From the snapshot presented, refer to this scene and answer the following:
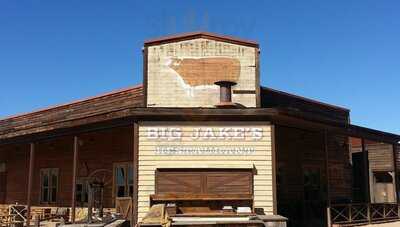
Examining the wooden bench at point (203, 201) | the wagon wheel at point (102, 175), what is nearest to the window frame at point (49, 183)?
the wagon wheel at point (102, 175)

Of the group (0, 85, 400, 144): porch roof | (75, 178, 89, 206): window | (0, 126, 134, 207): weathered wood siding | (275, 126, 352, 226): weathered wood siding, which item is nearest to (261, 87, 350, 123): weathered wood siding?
(275, 126, 352, 226): weathered wood siding

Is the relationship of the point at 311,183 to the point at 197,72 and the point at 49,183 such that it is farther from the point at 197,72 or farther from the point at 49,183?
the point at 49,183

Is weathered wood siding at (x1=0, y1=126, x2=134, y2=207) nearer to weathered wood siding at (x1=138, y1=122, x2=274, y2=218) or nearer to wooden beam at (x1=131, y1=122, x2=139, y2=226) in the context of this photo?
wooden beam at (x1=131, y1=122, x2=139, y2=226)

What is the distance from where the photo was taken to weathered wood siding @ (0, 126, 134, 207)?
2083 cm

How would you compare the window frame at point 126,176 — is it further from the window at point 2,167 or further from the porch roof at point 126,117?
the window at point 2,167

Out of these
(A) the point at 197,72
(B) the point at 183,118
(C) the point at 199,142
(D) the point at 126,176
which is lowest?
(D) the point at 126,176

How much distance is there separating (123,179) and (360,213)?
9.49 m

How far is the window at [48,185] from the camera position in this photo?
75.0ft

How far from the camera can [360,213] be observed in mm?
20125

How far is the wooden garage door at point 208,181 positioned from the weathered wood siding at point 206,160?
0.19 m

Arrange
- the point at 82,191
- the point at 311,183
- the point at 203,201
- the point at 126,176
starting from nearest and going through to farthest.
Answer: the point at 203,201 → the point at 126,176 → the point at 82,191 → the point at 311,183

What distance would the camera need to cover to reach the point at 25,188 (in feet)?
80.2

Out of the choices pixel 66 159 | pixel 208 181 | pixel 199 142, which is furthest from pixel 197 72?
pixel 66 159

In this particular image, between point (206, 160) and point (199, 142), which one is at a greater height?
point (199, 142)
